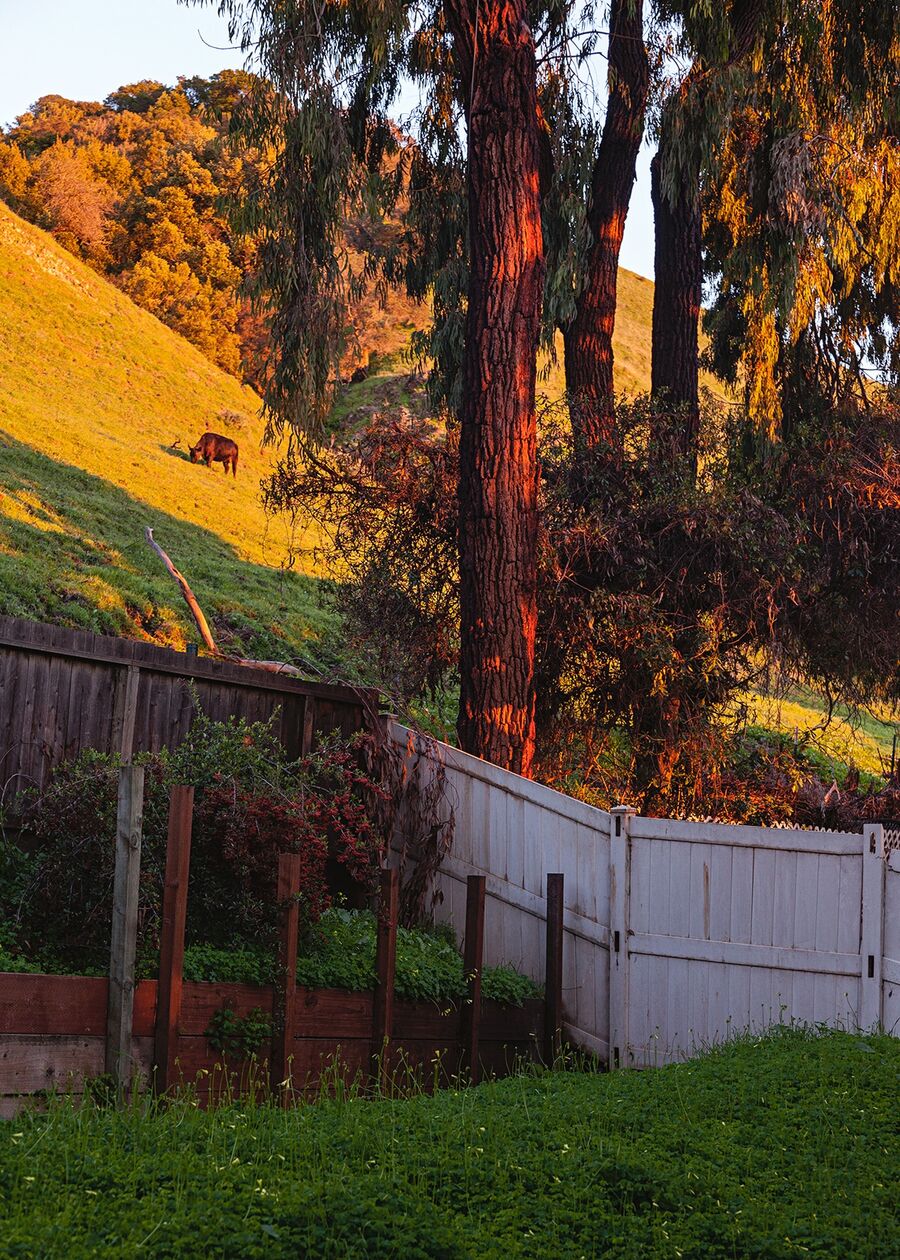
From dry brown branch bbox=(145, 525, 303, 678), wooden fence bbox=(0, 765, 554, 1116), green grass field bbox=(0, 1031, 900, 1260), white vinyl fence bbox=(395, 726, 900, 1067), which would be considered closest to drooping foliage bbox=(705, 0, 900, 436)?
dry brown branch bbox=(145, 525, 303, 678)

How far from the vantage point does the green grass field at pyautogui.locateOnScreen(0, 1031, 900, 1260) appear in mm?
4145

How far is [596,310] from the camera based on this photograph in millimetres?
13461

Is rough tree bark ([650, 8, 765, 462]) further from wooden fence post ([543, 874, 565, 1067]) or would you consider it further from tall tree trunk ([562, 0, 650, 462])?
wooden fence post ([543, 874, 565, 1067])

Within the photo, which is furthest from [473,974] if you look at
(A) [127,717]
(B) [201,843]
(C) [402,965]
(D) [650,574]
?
(D) [650,574]

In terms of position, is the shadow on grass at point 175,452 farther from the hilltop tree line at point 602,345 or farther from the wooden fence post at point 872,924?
the wooden fence post at point 872,924

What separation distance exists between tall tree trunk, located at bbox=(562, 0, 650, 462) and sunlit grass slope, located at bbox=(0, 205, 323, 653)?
730 centimetres

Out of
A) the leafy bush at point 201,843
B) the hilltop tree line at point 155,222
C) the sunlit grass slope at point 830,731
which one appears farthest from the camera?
the hilltop tree line at point 155,222

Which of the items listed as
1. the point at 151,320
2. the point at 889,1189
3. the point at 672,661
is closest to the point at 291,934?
the point at 889,1189

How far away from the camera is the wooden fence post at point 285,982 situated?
6.79m

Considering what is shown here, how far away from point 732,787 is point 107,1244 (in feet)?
28.9

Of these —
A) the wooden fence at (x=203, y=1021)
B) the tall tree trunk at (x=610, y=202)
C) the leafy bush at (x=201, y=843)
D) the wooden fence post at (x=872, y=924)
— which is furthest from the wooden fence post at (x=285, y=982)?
the tall tree trunk at (x=610, y=202)

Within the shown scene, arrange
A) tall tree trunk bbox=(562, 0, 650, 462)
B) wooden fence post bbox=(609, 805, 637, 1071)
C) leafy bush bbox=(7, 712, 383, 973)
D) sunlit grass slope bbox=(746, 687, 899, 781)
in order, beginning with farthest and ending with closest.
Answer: sunlit grass slope bbox=(746, 687, 899, 781), tall tree trunk bbox=(562, 0, 650, 462), wooden fence post bbox=(609, 805, 637, 1071), leafy bush bbox=(7, 712, 383, 973)

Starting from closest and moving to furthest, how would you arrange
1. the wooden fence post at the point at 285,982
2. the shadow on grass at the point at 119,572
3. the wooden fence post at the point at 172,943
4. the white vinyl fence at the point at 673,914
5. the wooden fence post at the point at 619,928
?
the wooden fence post at the point at 172,943, the wooden fence post at the point at 285,982, the white vinyl fence at the point at 673,914, the wooden fence post at the point at 619,928, the shadow on grass at the point at 119,572

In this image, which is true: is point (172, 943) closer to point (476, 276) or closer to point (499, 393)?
point (499, 393)
